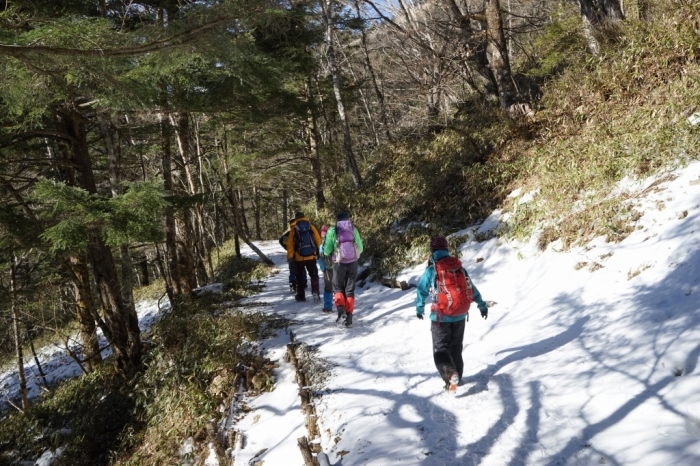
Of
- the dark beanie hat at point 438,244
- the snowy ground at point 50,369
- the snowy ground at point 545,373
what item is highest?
the dark beanie hat at point 438,244

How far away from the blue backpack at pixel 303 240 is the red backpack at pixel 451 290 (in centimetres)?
485

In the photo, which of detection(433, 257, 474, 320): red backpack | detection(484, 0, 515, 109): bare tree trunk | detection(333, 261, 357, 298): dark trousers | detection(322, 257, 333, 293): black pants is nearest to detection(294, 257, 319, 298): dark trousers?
detection(322, 257, 333, 293): black pants

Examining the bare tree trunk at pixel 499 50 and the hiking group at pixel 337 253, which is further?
the bare tree trunk at pixel 499 50

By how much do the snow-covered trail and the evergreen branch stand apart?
4534mm

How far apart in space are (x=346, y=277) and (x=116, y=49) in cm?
511

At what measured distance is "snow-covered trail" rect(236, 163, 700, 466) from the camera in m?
3.56

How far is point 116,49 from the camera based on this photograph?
4105 mm

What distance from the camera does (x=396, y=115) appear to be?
82.8ft

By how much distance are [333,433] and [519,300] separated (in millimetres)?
3959

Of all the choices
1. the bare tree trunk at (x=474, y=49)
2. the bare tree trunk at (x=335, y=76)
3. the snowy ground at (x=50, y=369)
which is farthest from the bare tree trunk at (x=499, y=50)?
the snowy ground at (x=50, y=369)

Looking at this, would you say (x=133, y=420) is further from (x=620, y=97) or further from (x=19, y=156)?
(x=620, y=97)

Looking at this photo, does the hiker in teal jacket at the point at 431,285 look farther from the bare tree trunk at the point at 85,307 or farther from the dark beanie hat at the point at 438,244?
the bare tree trunk at the point at 85,307

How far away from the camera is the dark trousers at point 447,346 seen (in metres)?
4.82

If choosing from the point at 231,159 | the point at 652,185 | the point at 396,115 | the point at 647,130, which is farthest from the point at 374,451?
the point at 396,115
